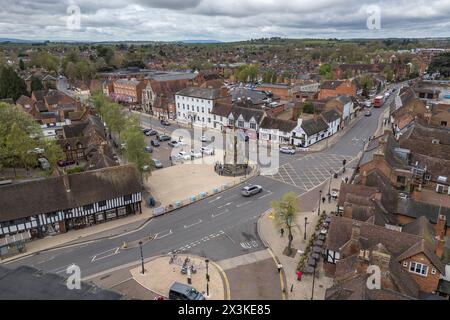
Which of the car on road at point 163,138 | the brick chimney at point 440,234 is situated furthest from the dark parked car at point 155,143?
the brick chimney at point 440,234

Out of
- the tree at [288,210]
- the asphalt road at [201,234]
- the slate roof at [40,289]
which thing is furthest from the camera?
the tree at [288,210]

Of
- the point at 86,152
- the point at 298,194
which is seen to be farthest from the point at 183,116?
the point at 298,194

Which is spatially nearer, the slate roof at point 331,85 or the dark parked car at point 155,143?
the dark parked car at point 155,143

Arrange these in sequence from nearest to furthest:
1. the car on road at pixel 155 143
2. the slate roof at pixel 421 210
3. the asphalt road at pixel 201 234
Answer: the asphalt road at pixel 201 234 → the slate roof at pixel 421 210 → the car on road at pixel 155 143

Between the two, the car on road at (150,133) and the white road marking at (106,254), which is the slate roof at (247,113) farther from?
the white road marking at (106,254)

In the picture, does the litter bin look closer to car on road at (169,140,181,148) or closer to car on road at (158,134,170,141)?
car on road at (169,140,181,148)
